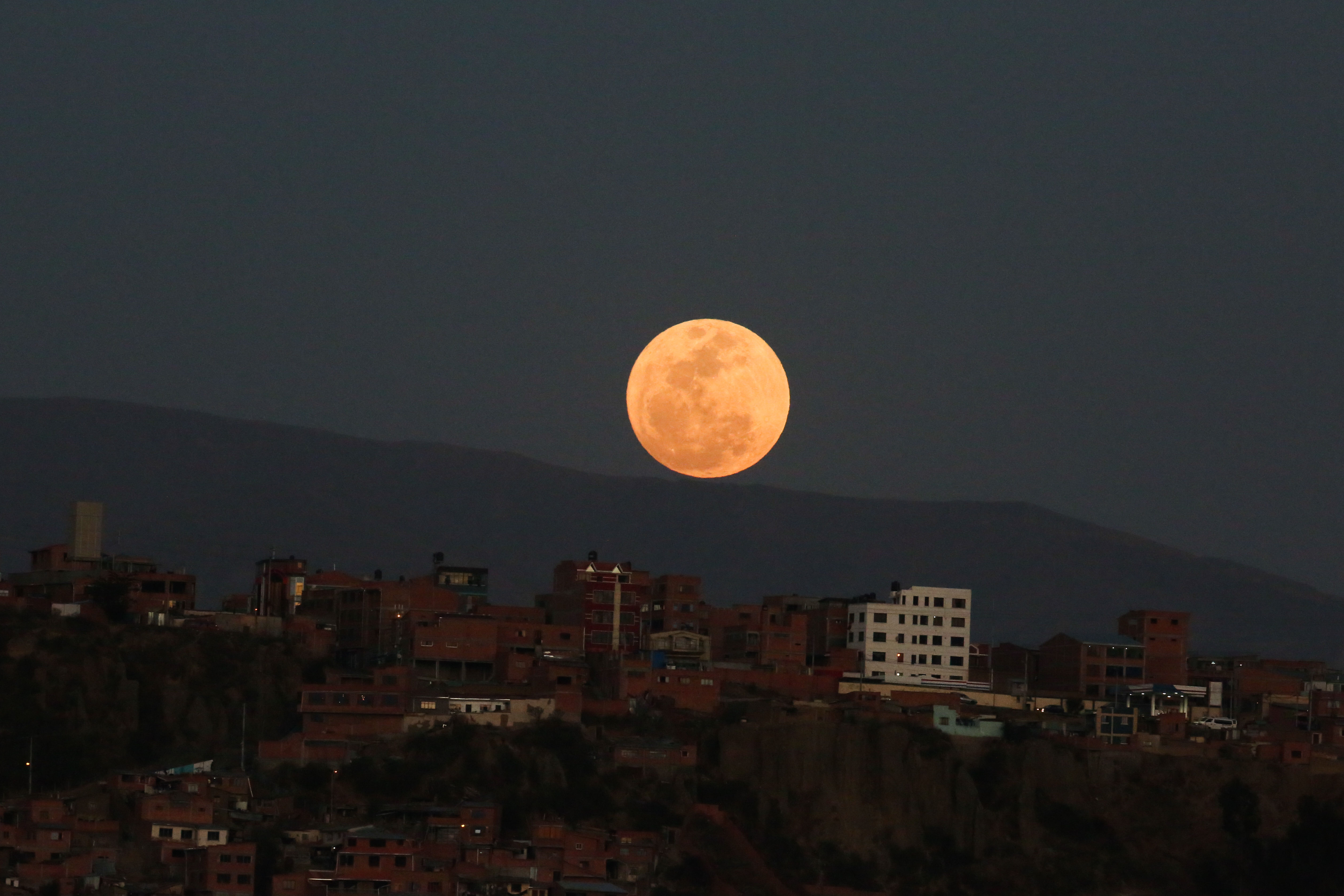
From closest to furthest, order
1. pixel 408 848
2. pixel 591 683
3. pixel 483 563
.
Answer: pixel 408 848, pixel 591 683, pixel 483 563

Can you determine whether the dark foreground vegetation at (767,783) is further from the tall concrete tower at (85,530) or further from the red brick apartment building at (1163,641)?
the red brick apartment building at (1163,641)

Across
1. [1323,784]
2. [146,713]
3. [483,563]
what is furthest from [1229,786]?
[483,563]

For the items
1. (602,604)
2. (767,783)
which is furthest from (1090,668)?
(767,783)

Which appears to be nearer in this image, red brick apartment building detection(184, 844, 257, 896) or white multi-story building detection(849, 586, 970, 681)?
red brick apartment building detection(184, 844, 257, 896)

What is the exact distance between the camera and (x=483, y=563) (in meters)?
195

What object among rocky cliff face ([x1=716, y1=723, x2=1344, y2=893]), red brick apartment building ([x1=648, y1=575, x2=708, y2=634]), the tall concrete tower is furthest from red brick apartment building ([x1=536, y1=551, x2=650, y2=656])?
the tall concrete tower

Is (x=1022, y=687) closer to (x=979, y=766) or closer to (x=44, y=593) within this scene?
(x=979, y=766)

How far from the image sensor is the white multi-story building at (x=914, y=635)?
84.1m

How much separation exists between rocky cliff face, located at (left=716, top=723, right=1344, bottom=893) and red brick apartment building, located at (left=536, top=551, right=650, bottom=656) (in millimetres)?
10145

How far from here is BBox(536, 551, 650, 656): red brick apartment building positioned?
79562mm

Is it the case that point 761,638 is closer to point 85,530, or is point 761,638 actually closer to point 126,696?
point 126,696

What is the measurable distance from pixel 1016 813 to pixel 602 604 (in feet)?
53.1

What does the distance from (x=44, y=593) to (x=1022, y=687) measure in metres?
31.4

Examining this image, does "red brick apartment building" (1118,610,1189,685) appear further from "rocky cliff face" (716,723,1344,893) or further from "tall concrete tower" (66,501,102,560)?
"tall concrete tower" (66,501,102,560)
